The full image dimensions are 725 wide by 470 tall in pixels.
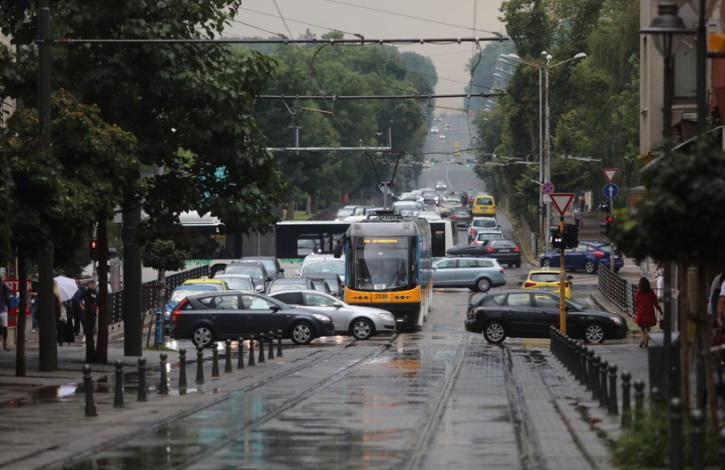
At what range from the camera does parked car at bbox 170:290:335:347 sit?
37031mm

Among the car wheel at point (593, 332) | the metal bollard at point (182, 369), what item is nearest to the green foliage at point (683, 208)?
the metal bollard at point (182, 369)

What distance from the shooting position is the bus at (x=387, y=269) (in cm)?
4303

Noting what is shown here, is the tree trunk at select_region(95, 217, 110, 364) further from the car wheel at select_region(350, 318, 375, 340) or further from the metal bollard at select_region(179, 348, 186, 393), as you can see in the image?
the car wheel at select_region(350, 318, 375, 340)

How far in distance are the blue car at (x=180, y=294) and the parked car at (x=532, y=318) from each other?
887 cm

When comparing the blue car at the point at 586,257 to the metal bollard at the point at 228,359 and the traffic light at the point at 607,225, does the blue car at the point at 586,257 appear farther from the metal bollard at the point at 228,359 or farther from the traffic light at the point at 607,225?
the metal bollard at the point at 228,359

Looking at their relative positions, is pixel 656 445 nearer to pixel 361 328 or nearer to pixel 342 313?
pixel 361 328

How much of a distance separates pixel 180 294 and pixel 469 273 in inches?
788

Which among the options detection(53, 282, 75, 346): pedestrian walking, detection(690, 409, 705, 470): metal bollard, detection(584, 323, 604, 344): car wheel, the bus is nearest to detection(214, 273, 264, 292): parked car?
the bus

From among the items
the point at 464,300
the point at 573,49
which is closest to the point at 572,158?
the point at 573,49

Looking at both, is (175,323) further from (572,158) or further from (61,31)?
(572,158)

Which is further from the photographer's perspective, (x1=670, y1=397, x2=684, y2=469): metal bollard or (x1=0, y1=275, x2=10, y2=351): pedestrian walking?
(x1=0, y1=275, x2=10, y2=351): pedestrian walking

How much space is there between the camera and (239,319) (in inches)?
1459

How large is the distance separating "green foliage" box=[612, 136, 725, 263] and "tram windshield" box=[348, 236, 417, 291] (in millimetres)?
29412

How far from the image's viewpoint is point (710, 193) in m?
13.3
